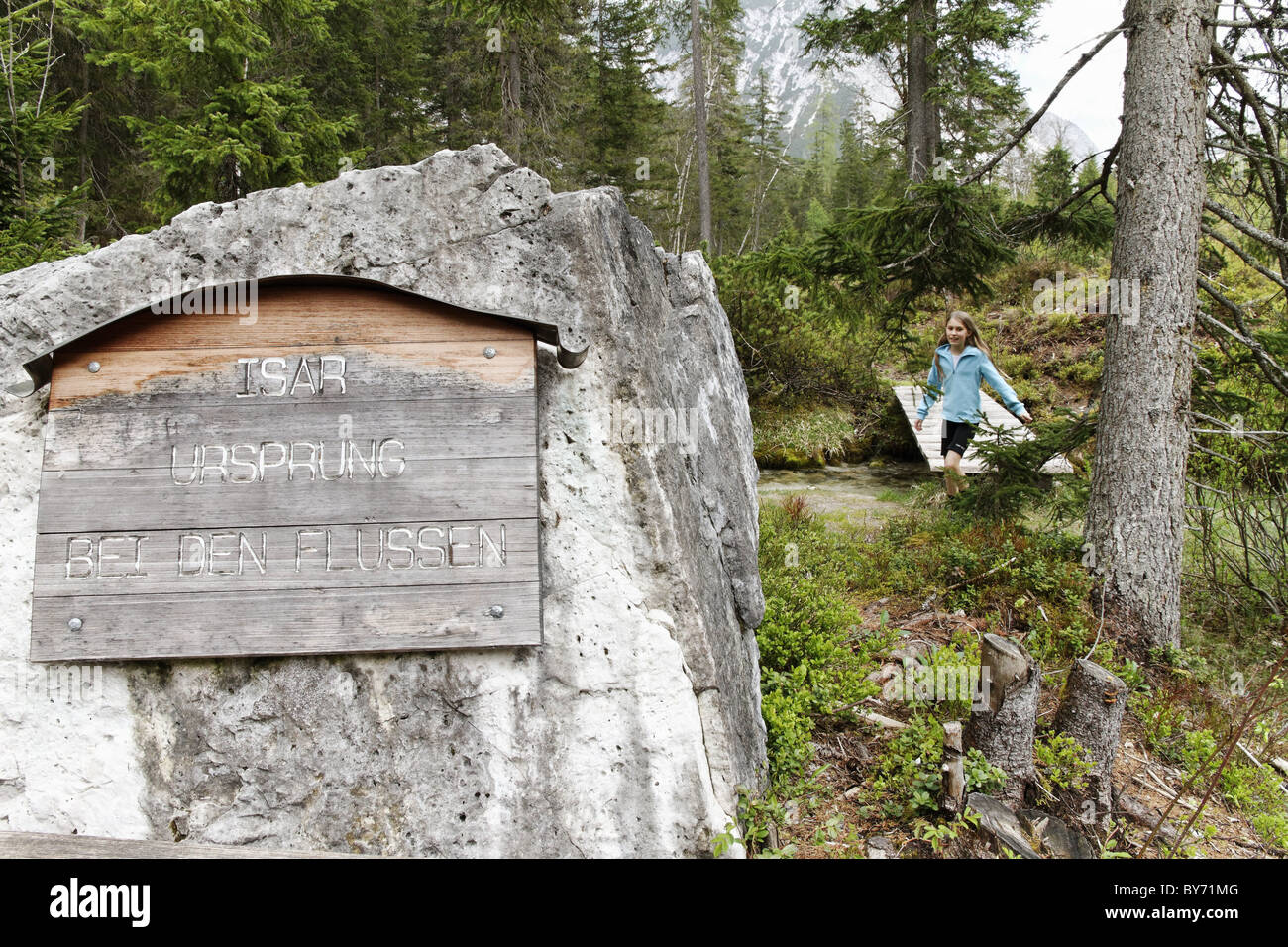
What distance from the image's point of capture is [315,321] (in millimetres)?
2752

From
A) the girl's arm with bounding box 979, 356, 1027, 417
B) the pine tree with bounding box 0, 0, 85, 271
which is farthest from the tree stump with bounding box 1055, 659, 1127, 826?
the pine tree with bounding box 0, 0, 85, 271

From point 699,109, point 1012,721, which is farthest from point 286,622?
point 699,109

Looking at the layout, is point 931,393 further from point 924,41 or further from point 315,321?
point 924,41

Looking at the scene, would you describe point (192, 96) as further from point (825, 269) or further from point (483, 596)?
point (483, 596)

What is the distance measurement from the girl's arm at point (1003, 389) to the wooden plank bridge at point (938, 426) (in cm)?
129

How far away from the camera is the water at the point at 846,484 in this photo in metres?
8.68

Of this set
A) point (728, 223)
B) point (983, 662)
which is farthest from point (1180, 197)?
point (728, 223)

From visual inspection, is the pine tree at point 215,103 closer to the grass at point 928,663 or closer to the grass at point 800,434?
the grass at point 800,434

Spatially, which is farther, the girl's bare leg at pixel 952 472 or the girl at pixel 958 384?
the girl's bare leg at pixel 952 472

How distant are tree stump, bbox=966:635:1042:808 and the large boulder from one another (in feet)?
4.88

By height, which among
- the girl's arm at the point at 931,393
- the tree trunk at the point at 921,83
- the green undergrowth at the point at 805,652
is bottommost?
the green undergrowth at the point at 805,652

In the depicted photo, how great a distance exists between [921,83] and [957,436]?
965 cm

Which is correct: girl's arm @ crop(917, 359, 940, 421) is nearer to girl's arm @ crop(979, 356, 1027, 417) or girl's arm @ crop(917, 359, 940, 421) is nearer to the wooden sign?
girl's arm @ crop(979, 356, 1027, 417)

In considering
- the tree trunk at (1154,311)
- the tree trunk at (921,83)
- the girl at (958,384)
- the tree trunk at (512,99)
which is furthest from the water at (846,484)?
the tree trunk at (512,99)
